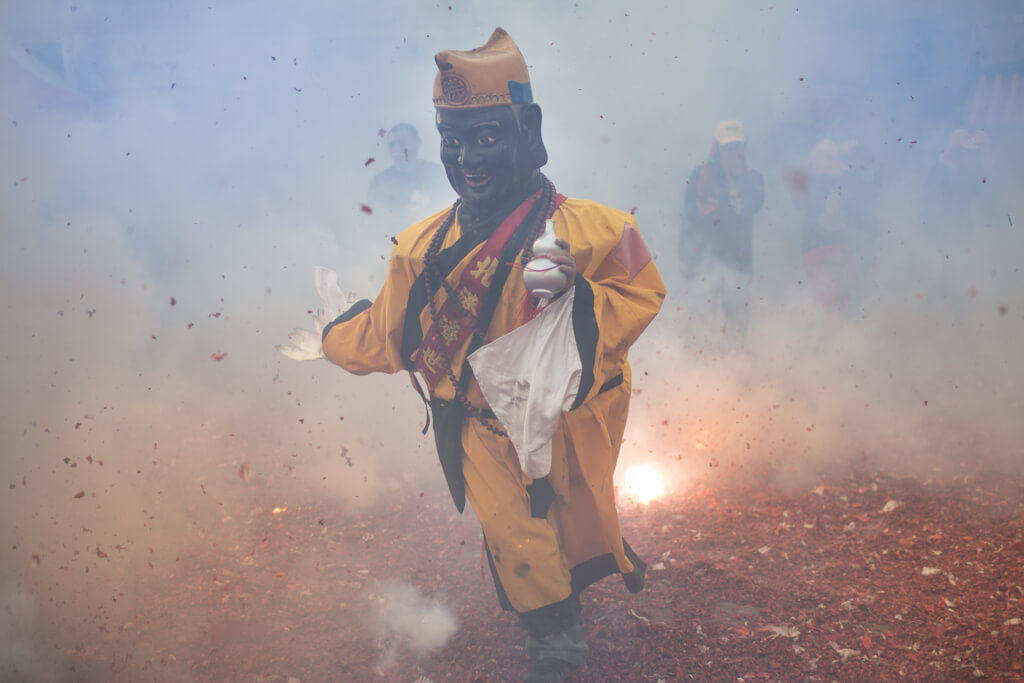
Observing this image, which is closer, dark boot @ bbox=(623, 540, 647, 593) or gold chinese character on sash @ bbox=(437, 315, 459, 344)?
gold chinese character on sash @ bbox=(437, 315, 459, 344)

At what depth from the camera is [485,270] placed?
8.65 feet

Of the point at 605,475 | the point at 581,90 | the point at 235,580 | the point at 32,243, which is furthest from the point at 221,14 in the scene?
the point at 605,475

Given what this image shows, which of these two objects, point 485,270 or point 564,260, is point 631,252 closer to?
point 564,260

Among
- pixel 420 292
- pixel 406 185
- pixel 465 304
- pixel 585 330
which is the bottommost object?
pixel 585 330

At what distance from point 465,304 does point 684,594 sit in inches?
81.1

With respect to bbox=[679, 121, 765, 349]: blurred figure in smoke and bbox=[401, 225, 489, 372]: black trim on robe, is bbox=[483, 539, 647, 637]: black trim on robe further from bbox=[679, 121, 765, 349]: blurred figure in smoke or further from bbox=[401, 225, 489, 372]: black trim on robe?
bbox=[679, 121, 765, 349]: blurred figure in smoke

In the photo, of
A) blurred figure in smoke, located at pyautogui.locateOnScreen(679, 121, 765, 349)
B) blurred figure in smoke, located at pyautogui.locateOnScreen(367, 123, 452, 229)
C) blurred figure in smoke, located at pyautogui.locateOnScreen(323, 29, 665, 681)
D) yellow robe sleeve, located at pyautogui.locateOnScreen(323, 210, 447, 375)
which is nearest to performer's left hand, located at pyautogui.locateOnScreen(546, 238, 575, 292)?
blurred figure in smoke, located at pyautogui.locateOnScreen(323, 29, 665, 681)

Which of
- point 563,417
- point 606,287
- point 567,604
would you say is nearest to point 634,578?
point 567,604

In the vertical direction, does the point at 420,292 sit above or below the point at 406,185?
below

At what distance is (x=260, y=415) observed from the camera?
564 cm

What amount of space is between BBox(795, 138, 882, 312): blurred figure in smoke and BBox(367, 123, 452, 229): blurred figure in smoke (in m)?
3.11

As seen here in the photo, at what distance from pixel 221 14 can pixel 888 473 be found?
19.0ft

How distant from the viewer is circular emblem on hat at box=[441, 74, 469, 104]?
8.57ft

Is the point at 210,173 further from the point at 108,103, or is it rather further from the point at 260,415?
the point at 260,415
